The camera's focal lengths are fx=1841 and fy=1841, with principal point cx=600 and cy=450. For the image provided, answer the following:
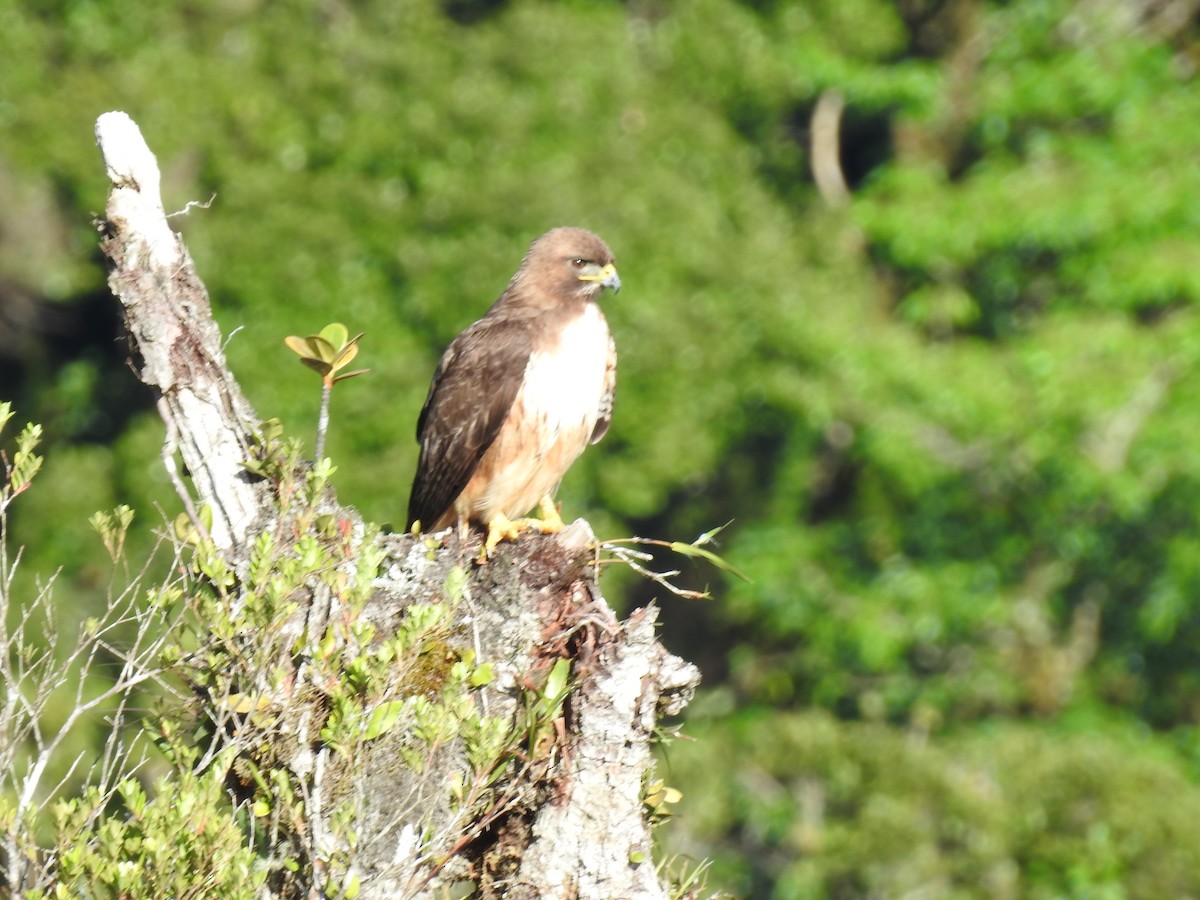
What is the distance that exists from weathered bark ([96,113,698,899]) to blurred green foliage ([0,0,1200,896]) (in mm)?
9227

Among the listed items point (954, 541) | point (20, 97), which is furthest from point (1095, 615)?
point (20, 97)

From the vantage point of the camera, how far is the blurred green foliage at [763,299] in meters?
15.4

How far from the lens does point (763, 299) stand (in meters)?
16.1

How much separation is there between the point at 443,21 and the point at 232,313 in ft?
11.5

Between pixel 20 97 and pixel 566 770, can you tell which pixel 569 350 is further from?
pixel 20 97

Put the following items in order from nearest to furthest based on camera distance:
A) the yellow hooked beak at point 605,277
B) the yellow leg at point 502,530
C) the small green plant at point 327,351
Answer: the small green plant at point 327,351 < the yellow leg at point 502,530 < the yellow hooked beak at point 605,277

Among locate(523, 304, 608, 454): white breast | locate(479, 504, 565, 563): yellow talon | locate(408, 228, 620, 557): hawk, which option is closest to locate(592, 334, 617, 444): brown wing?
locate(408, 228, 620, 557): hawk

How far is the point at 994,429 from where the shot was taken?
1573cm

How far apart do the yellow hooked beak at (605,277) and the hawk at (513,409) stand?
0.19m

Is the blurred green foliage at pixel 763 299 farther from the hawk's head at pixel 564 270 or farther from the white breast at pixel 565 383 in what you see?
the white breast at pixel 565 383

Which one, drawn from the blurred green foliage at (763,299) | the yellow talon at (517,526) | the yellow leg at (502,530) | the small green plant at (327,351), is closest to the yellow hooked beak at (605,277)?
the yellow talon at (517,526)

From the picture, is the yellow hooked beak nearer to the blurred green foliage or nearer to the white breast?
the white breast

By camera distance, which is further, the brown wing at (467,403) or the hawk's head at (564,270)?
the hawk's head at (564,270)

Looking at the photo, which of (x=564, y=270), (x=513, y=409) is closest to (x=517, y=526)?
(x=513, y=409)
